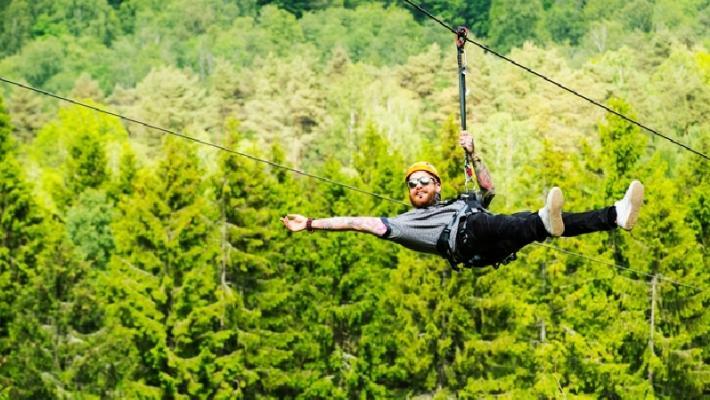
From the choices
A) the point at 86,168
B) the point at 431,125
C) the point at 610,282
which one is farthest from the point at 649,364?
the point at 431,125

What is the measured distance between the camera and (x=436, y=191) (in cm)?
1324

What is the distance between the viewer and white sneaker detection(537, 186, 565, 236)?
11828 mm

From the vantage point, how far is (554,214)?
11898 millimetres

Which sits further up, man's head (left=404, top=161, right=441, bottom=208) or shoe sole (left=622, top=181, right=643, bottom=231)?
shoe sole (left=622, top=181, right=643, bottom=231)

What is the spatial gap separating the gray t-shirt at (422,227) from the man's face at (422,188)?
88 mm

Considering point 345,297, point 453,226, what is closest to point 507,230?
point 453,226

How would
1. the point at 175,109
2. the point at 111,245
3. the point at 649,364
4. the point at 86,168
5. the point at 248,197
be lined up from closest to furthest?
1. the point at 649,364
2. the point at 248,197
3. the point at 111,245
4. the point at 86,168
5. the point at 175,109

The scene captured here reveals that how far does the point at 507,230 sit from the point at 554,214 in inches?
27.5

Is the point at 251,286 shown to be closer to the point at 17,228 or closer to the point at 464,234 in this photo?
the point at 17,228

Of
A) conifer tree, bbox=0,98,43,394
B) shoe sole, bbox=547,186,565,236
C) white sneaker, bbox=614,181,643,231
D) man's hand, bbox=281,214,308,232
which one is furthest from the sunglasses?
conifer tree, bbox=0,98,43,394

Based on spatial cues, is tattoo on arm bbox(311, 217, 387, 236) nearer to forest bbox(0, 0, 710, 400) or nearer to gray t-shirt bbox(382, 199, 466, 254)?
gray t-shirt bbox(382, 199, 466, 254)

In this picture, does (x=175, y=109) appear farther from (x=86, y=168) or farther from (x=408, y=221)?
(x=408, y=221)

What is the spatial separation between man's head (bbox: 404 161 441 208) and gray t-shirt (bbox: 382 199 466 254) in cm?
10

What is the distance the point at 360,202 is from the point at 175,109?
7835cm
